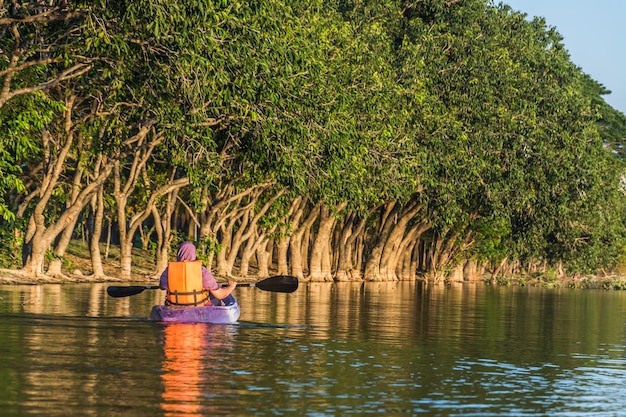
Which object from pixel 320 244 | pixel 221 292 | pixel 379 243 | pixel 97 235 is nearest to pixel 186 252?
pixel 221 292

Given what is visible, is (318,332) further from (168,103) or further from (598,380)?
(168,103)

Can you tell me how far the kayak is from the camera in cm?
2383

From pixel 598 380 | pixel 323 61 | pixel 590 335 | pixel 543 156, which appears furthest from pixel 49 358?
pixel 543 156

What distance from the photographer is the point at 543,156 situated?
64062mm

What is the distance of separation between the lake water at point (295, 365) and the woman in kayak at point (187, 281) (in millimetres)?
580

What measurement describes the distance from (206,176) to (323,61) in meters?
5.88

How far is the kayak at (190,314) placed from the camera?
78.2ft

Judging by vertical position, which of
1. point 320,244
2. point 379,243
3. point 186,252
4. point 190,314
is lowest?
point 190,314

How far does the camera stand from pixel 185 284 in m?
23.8

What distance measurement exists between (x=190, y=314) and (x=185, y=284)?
1.90 ft

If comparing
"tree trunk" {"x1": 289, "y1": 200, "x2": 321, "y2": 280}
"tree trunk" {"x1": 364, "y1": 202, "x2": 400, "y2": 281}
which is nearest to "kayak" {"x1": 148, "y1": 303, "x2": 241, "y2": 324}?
"tree trunk" {"x1": 289, "y1": 200, "x2": 321, "y2": 280}

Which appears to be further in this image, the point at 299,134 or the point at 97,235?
the point at 97,235

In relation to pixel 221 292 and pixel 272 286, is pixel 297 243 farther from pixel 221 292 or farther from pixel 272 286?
pixel 221 292

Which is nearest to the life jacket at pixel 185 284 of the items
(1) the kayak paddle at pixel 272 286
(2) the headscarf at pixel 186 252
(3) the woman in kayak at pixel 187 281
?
(3) the woman in kayak at pixel 187 281
